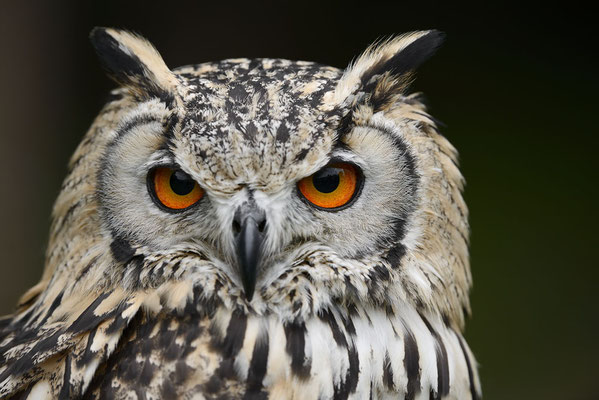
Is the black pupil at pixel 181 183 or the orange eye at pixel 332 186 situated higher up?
the black pupil at pixel 181 183

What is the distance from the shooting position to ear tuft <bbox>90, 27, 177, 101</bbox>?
4.91 ft

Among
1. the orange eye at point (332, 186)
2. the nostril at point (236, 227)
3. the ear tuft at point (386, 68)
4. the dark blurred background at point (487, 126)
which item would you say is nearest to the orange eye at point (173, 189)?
the nostril at point (236, 227)

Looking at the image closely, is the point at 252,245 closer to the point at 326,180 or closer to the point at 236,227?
the point at 236,227

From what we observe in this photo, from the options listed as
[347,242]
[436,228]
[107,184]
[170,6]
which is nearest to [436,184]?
[436,228]

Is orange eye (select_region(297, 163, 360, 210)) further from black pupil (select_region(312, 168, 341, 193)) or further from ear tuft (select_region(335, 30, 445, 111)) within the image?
ear tuft (select_region(335, 30, 445, 111))

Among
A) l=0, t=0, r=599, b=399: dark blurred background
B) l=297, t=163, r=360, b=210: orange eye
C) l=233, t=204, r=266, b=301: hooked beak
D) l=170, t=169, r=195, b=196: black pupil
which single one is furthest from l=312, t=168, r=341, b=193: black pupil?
l=0, t=0, r=599, b=399: dark blurred background

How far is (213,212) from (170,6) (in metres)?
3.47

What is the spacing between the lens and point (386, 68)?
158cm

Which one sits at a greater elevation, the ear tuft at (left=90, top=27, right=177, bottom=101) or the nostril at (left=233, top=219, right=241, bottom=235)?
the ear tuft at (left=90, top=27, right=177, bottom=101)

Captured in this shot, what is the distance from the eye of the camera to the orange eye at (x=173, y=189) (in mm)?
1446

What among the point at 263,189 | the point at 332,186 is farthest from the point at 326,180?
the point at 263,189

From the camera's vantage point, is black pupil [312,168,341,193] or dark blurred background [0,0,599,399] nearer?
black pupil [312,168,341,193]

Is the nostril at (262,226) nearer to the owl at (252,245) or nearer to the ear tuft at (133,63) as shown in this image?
the owl at (252,245)

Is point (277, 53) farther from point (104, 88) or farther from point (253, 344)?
point (253, 344)
